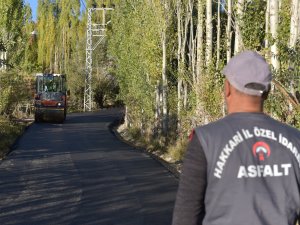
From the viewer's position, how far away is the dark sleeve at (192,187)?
2525 millimetres

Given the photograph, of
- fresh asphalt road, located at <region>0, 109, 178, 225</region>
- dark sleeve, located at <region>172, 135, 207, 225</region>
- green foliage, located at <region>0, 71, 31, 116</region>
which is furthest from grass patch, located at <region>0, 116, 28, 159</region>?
dark sleeve, located at <region>172, 135, 207, 225</region>

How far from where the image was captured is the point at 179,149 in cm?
1825

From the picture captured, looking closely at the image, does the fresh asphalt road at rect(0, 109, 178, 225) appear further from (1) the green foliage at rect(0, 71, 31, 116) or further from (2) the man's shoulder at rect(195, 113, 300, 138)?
(1) the green foliage at rect(0, 71, 31, 116)

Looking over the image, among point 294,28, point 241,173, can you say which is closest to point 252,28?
point 294,28

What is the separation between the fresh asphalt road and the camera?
9.02 m

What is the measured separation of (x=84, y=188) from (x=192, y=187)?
930 cm

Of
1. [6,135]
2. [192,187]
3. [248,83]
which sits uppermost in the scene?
[248,83]

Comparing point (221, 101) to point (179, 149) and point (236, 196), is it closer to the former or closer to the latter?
point (179, 149)

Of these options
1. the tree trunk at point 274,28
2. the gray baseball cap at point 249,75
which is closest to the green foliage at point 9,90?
the tree trunk at point 274,28

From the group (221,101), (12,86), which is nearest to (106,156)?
(221,101)

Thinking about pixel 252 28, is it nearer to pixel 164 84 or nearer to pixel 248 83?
pixel 248 83

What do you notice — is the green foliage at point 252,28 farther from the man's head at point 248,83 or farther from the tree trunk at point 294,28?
the man's head at point 248,83

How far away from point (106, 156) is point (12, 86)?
14235mm

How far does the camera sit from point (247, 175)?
254cm
